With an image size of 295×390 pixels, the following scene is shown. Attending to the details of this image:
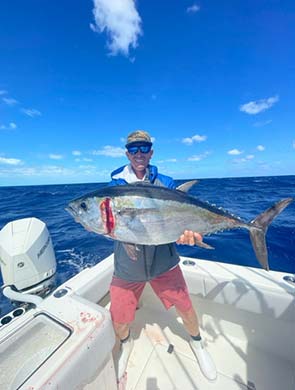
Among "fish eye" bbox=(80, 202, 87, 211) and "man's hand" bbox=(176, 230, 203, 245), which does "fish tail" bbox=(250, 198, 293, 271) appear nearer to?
"man's hand" bbox=(176, 230, 203, 245)

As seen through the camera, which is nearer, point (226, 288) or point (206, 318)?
point (226, 288)

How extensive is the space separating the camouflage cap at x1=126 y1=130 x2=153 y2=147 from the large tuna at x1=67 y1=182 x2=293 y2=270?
483mm

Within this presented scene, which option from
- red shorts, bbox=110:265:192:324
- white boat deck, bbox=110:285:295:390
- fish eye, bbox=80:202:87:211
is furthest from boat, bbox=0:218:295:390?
fish eye, bbox=80:202:87:211

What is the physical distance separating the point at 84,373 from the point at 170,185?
1697mm

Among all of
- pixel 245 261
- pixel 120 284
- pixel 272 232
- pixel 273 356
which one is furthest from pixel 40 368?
pixel 272 232

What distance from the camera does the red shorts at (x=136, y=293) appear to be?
2098 millimetres

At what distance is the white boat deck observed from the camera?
83.8 inches

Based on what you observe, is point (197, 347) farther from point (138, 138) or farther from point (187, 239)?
point (138, 138)

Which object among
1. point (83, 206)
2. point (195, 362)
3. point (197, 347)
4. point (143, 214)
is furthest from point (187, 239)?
point (195, 362)

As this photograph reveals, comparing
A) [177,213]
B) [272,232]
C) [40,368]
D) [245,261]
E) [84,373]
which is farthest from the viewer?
[272,232]

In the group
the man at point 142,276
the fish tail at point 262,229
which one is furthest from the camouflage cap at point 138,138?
the fish tail at point 262,229

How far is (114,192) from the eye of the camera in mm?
1771

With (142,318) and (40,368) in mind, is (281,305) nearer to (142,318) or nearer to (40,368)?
(142,318)

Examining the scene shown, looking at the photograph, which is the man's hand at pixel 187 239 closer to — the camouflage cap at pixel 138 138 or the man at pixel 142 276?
the man at pixel 142 276
